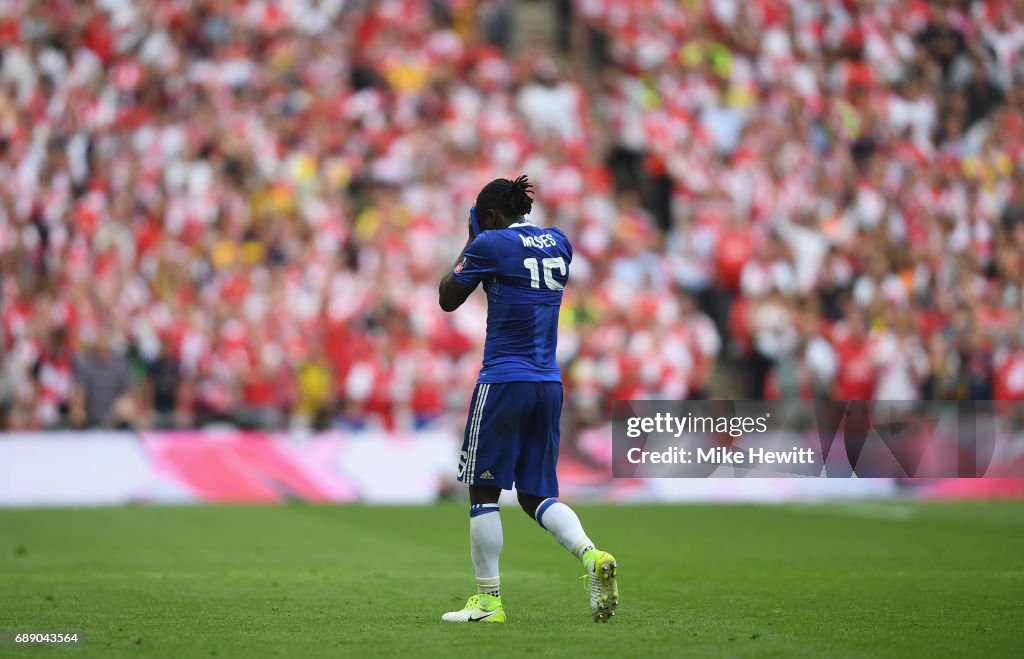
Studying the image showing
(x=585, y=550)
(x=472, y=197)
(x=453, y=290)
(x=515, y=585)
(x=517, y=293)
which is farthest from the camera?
(x=472, y=197)

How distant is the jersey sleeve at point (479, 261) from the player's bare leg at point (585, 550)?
119 cm

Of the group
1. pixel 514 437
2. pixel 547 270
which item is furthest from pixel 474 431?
pixel 547 270

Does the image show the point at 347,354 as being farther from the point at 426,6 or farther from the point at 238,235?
the point at 426,6

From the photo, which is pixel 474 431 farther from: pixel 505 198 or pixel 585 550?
pixel 505 198

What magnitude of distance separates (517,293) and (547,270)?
0.21 metres

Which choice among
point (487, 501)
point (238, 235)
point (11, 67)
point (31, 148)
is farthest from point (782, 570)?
point (11, 67)

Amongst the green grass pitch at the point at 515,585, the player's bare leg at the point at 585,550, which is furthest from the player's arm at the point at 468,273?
the green grass pitch at the point at 515,585

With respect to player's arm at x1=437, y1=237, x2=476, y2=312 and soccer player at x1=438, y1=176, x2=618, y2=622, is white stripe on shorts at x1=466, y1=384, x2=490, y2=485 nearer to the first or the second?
soccer player at x1=438, y1=176, x2=618, y2=622

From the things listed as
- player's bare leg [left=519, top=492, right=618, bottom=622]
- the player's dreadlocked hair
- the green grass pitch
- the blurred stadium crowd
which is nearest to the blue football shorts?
player's bare leg [left=519, top=492, right=618, bottom=622]

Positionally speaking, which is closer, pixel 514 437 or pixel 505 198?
pixel 514 437

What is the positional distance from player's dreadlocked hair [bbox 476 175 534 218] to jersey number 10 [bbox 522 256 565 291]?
0.94 feet

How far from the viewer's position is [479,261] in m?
7.75

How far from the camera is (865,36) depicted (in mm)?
26750

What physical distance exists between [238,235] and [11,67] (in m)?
4.86
